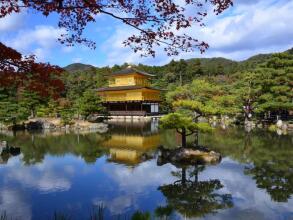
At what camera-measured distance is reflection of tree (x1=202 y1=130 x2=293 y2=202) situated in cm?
1027

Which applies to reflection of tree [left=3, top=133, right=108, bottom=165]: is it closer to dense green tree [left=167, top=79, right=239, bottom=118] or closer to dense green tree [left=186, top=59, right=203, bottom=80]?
dense green tree [left=167, top=79, right=239, bottom=118]

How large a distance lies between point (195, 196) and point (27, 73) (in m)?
5.79

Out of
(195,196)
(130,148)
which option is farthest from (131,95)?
(195,196)

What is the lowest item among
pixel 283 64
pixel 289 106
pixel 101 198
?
pixel 101 198

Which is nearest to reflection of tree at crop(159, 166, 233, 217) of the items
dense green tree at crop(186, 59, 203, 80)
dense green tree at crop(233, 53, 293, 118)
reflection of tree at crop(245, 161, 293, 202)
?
reflection of tree at crop(245, 161, 293, 202)

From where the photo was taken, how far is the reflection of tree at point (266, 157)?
10274 millimetres

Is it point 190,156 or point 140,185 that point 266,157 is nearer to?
point 190,156

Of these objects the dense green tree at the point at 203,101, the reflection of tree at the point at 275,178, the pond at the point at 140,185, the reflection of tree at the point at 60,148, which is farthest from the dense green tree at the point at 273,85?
the reflection of tree at the point at 275,178

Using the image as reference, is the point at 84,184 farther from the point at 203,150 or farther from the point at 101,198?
the point at 203,150

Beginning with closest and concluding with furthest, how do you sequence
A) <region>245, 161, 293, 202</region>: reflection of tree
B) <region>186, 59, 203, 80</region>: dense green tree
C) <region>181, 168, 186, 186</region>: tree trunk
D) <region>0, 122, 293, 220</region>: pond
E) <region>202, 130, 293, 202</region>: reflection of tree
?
<region>0, 122, 293, 220</region>: pond < <region>245, 161, 293, 202</region>: reflection of tree < <region>202, 130, 293, 202</region>: reflection of tree < <region>181, 168, 186, 186</region>: tree trunk < <region>186, 59, 203, 80</region>: dense green tree

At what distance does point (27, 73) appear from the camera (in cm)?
560

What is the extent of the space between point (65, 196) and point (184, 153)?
19.2 feet

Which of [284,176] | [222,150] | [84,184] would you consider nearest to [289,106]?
[222,150]

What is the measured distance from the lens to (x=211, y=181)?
35.6ft
